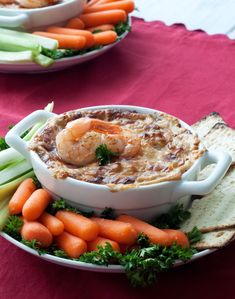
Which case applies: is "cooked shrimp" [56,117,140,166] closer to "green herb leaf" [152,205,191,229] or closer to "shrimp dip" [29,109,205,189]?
"shrimp dip" [29,109,205,189]

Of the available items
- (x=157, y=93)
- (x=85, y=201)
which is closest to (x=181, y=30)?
(x=157, y=93)

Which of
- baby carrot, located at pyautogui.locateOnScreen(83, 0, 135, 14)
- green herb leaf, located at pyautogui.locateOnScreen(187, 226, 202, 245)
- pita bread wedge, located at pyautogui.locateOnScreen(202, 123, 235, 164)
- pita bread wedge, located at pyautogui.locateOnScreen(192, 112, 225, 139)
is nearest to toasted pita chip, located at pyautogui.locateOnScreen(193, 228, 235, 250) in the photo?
green herb leaf, located at pyautogui.locateOnScreen(187, 226, 202, 245)

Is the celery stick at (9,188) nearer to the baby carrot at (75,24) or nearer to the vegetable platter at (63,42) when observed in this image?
the vegetable platter at (63,42)

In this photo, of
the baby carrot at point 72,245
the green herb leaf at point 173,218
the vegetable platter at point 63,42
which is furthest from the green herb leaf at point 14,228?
the vegetable platter at point 63,42

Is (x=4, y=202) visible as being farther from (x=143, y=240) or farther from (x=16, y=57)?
(x=16, y=57)

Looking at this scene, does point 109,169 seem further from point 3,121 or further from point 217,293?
point 3,121

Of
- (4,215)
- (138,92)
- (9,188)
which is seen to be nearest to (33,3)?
(138,92)
